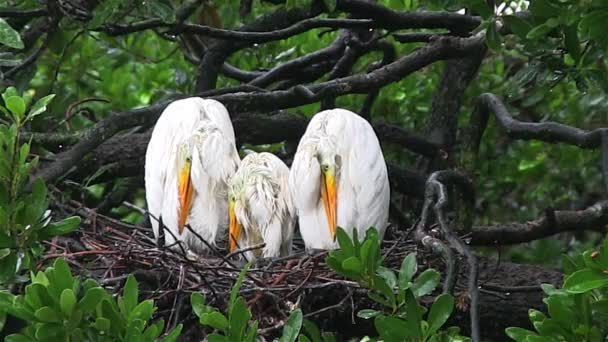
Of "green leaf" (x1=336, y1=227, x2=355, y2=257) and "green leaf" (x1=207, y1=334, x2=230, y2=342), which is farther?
"green leaf" (x1=336, y1=227, x2=355, y2=257)

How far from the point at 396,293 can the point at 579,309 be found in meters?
0.45

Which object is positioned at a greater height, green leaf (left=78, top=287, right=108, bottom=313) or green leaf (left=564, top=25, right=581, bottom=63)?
green leaf (left=564, top=25, right=581, bottom=63)

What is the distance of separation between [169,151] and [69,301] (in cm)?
169

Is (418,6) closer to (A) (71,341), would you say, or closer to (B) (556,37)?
(B) (556,37)

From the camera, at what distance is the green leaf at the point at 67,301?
2777 millimetres

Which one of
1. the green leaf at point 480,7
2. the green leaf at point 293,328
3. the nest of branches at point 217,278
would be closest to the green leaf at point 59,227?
the nest of branches at point 217,278

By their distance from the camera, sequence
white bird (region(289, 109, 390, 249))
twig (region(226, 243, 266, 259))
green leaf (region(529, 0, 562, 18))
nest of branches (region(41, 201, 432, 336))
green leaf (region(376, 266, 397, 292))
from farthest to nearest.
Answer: white bird (region(289, 109, 390, 249))
twig (region(226, 243, 266, 259))
nest of branches (region(41, 201, 432, 336))
green leaf (region(529, 0, 562, 18))
green leaf (region(376, 266, 397, 292))

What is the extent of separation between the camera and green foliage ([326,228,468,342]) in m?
2.75

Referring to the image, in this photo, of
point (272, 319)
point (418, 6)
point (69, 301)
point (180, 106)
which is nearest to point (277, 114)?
point (180, 106)

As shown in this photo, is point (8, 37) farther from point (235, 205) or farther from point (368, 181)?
point (368, 181)

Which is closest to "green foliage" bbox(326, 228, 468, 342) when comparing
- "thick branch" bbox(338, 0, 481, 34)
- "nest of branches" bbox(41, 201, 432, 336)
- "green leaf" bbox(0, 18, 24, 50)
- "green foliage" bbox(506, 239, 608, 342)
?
"green foliage" bbox(506, 239, 608, 342)

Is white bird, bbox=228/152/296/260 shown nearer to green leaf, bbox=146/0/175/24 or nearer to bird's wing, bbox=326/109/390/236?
bird's wing, bbox=326/109/390/236

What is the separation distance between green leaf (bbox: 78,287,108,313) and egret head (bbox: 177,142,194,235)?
1526 mm

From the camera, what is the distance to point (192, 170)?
436 cm
